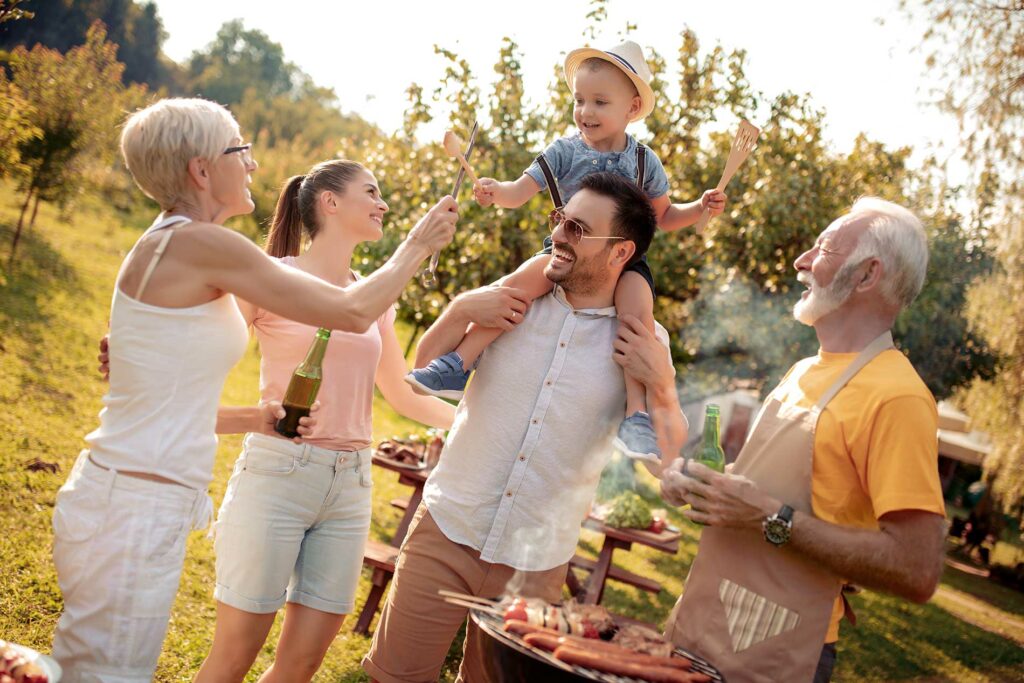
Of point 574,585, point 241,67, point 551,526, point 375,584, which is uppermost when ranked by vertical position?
point 241,67

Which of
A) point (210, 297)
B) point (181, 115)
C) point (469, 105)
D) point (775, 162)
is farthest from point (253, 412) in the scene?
point (775, 162)

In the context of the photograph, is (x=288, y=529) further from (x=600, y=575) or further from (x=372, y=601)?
(x=600, y=575)

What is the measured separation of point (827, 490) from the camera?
2.47m

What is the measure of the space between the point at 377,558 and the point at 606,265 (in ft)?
11.8

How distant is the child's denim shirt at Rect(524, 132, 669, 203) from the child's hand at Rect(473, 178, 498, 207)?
19 cm

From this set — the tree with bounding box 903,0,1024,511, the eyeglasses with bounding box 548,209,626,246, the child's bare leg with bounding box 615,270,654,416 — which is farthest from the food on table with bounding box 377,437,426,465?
the tree with bounding box 903,0,1024,511

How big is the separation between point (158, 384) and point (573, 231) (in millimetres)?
1456

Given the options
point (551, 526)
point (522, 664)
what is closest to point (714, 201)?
point (551, 526)

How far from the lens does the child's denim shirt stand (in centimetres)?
336

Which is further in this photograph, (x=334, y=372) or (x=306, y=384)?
(x=334, y=372)

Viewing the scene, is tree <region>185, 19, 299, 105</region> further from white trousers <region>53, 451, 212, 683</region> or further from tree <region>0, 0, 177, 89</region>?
white trousers <region>53, 451, 212, 683</region>

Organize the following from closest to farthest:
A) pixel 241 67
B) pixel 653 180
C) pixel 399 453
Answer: pixel 653 180 → pixel 399 453 → pixel 241 67

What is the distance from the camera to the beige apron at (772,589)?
→ 8.07 ft

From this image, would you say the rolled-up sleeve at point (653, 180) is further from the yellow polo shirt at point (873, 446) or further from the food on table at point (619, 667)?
the food on table at point (619, 667)
